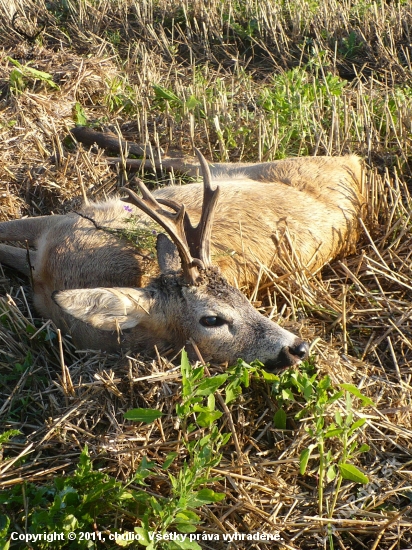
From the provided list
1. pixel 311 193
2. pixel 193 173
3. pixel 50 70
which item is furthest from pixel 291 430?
pixel 50 70

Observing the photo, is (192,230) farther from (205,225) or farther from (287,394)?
(287,394)

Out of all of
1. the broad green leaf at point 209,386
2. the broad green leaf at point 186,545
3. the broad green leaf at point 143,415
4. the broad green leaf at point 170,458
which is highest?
the broad green leaf at point 209,386

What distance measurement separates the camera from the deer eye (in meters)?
4.24

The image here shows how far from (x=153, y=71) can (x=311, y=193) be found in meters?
3.47

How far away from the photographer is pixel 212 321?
13.9 feet

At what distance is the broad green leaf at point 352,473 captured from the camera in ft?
10.7

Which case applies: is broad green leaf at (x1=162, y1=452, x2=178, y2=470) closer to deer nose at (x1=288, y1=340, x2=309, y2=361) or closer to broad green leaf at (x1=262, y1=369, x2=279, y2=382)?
broad green leaf at (x1=262, y1=369, x2=279, y2=382)

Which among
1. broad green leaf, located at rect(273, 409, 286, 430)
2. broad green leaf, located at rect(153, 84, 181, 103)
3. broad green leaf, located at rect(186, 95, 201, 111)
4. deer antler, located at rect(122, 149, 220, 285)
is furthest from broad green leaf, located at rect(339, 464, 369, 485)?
broad green leaf, located at rect(153, 84, 181, 103)

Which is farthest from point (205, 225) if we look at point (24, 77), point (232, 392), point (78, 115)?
point (24, 77)

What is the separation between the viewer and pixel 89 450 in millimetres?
3457

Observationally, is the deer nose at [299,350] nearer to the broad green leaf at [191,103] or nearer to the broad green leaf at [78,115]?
the broad green leaf at [191,103]

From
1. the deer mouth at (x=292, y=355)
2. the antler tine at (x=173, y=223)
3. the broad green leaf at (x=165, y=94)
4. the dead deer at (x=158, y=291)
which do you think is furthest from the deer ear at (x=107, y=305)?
the broad green leaf at (x=165, y=94)

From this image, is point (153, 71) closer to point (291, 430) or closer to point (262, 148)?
point (262, 148)

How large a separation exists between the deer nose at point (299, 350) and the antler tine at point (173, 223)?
2.48 feet
